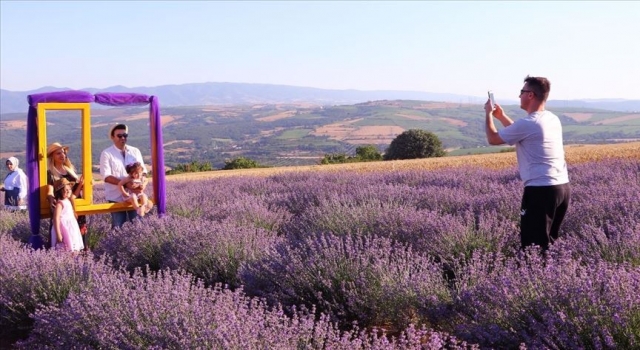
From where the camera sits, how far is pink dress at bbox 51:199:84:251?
577cm

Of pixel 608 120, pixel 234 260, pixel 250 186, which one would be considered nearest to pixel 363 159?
pixel 250 186

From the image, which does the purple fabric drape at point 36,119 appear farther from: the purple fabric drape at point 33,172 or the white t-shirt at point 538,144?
the white t-shirt at point 538,144

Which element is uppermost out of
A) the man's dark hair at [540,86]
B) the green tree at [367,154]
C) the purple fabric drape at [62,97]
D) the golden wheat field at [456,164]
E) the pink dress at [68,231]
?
the man's dark hair at [540,86]

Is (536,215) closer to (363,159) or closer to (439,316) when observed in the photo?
(439,316)

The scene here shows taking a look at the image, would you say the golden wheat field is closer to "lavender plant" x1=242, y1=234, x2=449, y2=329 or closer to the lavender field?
the lavender field

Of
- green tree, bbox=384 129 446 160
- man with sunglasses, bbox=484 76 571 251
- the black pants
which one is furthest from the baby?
green tree, bbox=384 129 446 160

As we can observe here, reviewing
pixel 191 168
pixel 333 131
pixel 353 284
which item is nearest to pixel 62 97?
pixel 353 284

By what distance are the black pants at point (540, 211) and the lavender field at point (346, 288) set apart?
16cm

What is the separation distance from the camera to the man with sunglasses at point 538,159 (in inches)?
156

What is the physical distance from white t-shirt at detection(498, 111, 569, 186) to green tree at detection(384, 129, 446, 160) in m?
27.9

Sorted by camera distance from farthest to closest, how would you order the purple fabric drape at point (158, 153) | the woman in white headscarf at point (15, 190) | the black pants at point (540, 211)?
the woman in white headscarf at point (15, 190), the purple fabric drape at point (158, 153), the black pants at point (540, 211)

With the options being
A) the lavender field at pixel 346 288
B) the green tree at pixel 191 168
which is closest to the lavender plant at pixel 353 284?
the lavender field at pixel 346 288

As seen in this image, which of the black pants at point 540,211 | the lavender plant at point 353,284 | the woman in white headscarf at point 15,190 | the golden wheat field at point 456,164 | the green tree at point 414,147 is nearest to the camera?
the lavender plant at point 353,284

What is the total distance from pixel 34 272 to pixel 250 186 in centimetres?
647
